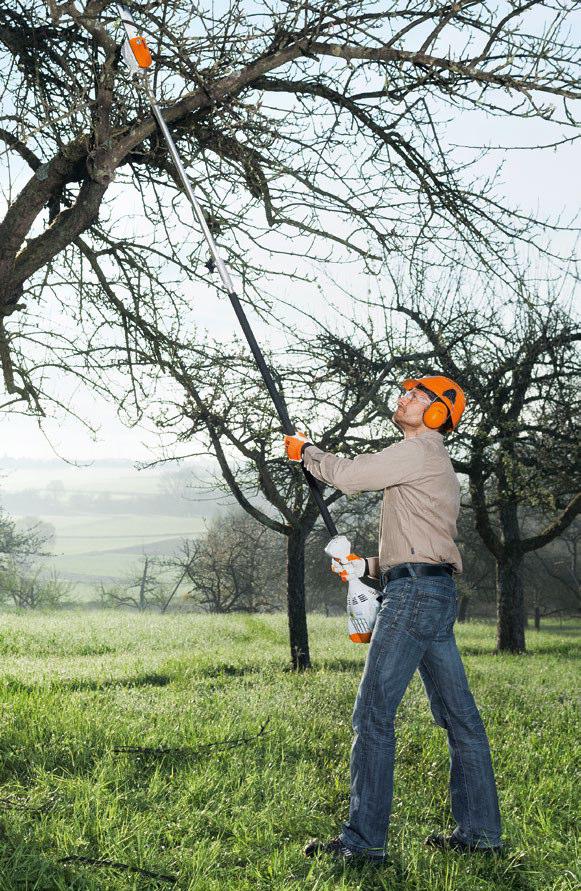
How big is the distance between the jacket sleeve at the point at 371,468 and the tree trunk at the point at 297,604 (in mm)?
7057

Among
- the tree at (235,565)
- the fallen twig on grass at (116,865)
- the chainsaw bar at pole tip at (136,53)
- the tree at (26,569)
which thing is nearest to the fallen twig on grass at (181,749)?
the fallen twig on grass at (116,865)

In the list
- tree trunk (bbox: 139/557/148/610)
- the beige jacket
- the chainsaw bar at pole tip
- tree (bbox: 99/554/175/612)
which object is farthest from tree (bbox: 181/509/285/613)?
the beige jacket

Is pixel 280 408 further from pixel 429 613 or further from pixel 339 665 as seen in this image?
pixel 339 665

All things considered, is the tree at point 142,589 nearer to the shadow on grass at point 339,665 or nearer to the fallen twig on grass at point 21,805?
the shadow on grass at point 339,665

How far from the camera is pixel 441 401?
350 cm

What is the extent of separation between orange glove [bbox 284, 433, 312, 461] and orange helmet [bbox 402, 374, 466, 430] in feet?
1.84

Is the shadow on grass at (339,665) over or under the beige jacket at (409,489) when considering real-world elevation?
under

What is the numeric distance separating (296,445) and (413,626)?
99cm

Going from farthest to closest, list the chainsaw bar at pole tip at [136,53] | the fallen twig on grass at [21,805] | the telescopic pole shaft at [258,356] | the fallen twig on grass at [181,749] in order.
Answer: the fallen twig on grass at [181,749], the chainsaw bar at pole tip at [136,53], the telescopic pole shaft at [258,356], the fallen twig on grass at [21,805]

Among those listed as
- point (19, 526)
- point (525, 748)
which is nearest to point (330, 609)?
point (19, 526)

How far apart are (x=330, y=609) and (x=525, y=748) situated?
36657 mm

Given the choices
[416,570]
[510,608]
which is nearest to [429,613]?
[416,570]

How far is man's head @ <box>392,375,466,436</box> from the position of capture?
3.49 metres

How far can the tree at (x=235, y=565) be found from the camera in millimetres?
27844
